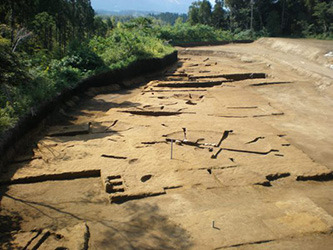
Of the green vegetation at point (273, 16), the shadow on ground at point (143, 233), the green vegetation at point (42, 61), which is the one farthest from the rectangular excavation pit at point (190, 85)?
the green vegetation at point (273, 16)

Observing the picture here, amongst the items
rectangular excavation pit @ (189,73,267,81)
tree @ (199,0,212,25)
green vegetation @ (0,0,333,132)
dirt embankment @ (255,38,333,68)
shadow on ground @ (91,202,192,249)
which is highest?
tree @ (199,0,212,25)

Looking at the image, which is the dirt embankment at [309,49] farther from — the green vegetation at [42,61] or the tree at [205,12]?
the tree at [205,12]

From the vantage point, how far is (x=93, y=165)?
5.95m

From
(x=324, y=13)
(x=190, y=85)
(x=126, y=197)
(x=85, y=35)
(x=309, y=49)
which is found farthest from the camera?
(x=85, y=35)

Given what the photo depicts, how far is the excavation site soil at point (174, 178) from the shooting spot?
4129 mm

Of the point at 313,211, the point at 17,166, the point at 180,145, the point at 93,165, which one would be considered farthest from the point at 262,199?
the point at 17,166

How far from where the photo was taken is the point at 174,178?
18.3ft

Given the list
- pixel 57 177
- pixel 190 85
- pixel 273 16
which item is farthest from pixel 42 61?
pixel 273 16

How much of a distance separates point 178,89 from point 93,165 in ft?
25.1

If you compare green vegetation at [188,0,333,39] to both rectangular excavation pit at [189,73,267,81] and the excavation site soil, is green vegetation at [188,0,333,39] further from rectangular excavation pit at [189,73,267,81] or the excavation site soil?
the excavation site soil

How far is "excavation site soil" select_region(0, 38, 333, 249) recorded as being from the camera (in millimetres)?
4129

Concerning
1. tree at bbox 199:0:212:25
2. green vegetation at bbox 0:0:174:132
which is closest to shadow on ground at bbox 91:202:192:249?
green vegetation at bbox 0:0:174:132

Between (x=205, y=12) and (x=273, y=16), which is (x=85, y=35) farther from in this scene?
(x=273, y=16)

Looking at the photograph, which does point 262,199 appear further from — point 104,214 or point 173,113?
point 173,113
